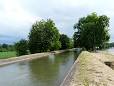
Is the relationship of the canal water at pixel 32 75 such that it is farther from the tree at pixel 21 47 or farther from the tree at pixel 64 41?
the tree at pixel 64 41

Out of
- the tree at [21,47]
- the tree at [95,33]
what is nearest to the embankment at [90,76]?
the tree at [21,47]

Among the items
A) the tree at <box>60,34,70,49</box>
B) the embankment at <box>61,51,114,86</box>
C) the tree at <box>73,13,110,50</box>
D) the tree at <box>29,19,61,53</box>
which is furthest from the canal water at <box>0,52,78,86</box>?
the tree at <box>60,34,70,49</box>

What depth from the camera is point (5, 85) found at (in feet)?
46.7

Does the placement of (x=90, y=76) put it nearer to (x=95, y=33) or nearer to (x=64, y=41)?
(x=95, y=33)

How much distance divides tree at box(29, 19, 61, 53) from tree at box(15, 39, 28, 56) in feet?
6.62

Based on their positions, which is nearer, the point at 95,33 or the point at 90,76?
the point at 90,76

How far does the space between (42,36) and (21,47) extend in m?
5.37

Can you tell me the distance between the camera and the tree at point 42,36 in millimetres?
56438

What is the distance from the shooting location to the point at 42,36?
56.8m

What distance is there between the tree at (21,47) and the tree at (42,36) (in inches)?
79.4

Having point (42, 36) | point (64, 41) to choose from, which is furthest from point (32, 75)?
point (64, 41)

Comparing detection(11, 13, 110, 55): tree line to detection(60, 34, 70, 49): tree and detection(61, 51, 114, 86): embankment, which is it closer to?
detection(60, 34, 70, 49): tree

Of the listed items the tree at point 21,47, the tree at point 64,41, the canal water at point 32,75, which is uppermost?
the tree at point 64,41

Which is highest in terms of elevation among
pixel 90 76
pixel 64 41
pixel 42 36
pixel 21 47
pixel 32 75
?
pixel 64 41
